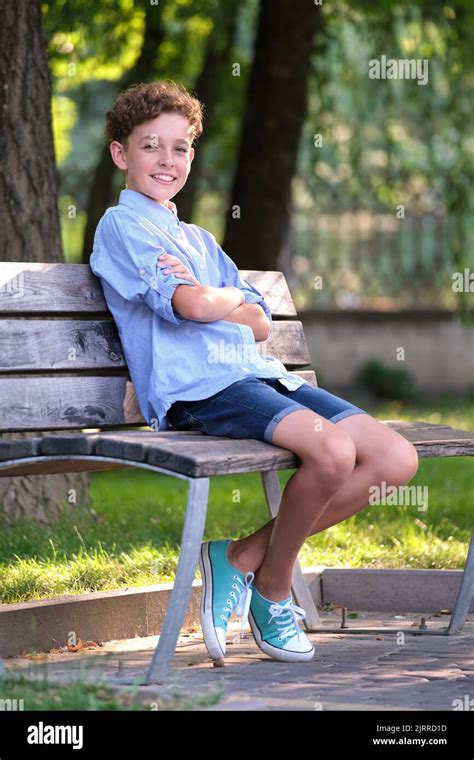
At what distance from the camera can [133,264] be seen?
405 centimetres

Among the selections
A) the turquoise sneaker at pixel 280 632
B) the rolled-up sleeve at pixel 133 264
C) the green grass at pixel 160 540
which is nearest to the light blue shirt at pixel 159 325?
the rolled-up sleeve at pixel 133 264

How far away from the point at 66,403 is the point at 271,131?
5.97m

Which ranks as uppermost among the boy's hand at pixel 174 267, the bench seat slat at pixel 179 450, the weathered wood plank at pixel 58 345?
the boy's hand at pixel 174 267

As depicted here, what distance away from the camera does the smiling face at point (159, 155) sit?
166 inches

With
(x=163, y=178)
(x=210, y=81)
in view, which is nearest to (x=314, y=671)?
(x=163, y=178)

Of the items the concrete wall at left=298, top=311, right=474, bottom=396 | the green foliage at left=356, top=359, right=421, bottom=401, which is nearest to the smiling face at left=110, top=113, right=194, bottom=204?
the green foliage at left=356, top=359, right=421, bottom=401

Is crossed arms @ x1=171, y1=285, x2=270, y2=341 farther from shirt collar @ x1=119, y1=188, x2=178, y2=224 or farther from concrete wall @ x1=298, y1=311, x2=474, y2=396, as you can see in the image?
concrete wall @ x1=298, y1=311, x2=474, y2=396

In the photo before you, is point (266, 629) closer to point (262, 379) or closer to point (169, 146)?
point (262, 379)

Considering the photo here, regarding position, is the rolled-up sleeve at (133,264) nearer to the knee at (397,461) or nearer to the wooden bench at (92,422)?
the wooden bench at (92,422)

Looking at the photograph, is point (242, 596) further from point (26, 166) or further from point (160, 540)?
point (26, 166)

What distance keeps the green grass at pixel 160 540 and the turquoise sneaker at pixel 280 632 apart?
30.6 inches

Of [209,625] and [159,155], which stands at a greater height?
[159,155]

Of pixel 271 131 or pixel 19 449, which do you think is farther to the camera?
pixel 271 131

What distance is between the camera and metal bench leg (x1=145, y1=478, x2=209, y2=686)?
3.52 meters
